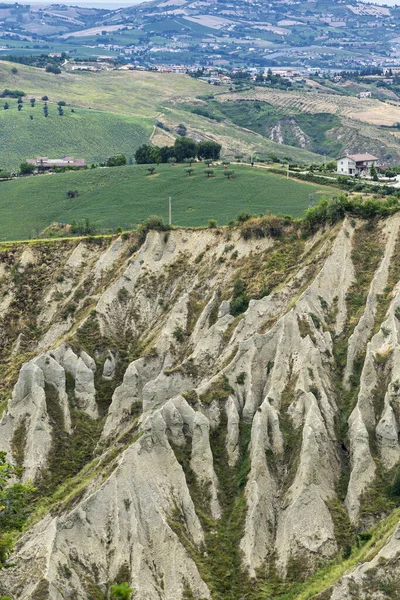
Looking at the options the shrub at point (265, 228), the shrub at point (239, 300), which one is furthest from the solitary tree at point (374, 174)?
the shrub at point (239, 300)

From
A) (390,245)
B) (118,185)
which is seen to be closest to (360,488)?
(390,245)

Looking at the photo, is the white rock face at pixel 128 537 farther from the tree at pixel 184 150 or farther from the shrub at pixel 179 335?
the tree at pixel 184 150

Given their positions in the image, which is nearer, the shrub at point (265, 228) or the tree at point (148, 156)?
the shrub at point (265, 228)

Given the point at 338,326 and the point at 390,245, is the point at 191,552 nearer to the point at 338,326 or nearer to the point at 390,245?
the point at 338,326

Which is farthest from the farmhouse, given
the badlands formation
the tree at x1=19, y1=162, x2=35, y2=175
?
the badlands formation

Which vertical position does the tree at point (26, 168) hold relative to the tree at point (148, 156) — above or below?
below

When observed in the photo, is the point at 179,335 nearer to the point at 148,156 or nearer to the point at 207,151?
the point at 207,151

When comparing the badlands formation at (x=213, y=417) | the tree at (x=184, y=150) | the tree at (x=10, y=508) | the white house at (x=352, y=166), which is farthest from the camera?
the tree at (x=184, y=150)
